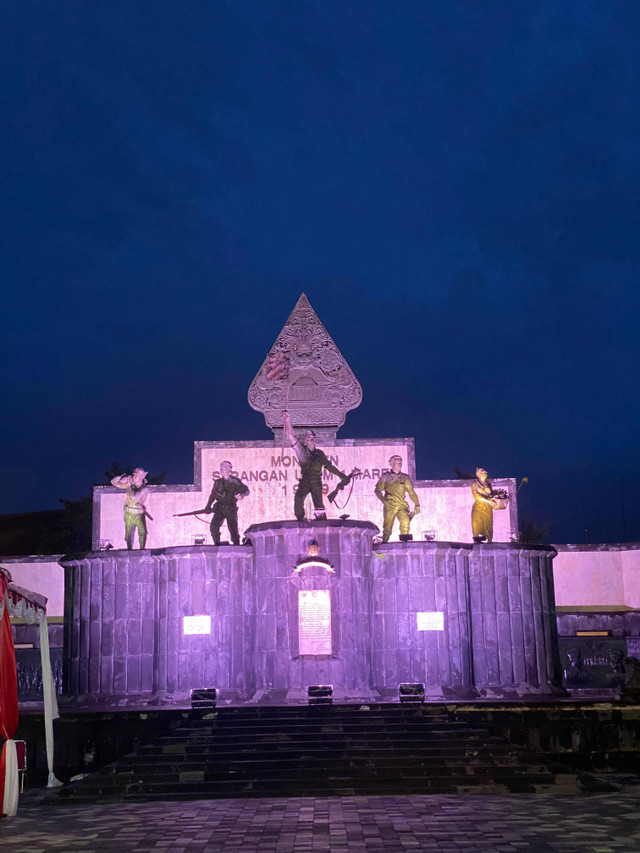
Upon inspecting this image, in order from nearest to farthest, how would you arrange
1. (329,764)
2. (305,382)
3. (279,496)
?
(329,764), (279,496), (305,382)

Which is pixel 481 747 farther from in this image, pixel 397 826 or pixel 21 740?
pixel 21 740

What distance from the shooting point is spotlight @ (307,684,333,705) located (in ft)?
59.6

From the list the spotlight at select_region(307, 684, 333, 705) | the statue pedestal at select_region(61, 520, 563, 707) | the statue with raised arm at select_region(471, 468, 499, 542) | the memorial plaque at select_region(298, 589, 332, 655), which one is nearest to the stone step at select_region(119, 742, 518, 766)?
the spotlight at select_region(307, 684, 333, 705)

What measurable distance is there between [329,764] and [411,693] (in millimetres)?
4466

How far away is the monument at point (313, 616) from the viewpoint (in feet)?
64.9

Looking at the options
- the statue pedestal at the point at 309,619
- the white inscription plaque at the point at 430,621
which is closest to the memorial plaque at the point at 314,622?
the statue pedestal at the point at 309,619

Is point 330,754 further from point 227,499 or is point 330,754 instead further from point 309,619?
point 227,499

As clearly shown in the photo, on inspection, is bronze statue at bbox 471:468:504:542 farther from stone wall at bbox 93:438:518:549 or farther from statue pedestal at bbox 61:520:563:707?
stone wall at bbox 93:438:518:549

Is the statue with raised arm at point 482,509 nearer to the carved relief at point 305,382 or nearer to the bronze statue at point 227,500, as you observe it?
the carved relief at point 305,382

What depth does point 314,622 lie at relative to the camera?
19734 mm

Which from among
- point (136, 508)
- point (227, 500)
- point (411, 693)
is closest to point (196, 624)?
point (227, 500)

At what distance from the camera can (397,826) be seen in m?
11.0

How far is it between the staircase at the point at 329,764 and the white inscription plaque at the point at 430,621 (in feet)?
15.7

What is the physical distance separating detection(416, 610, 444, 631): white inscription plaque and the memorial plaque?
221 centimetres
